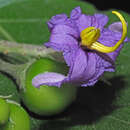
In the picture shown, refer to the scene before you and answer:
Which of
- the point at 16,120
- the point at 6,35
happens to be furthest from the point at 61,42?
the point at 6,35

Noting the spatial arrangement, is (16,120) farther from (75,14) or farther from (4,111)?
(75,14)

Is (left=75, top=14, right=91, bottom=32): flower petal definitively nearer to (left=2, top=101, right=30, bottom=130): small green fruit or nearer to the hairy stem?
(left=2, top=101, right=30, bottom=130): small green fruit

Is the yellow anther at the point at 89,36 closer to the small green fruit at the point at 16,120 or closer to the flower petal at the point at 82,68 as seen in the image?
the flower petal at the point at 82,68

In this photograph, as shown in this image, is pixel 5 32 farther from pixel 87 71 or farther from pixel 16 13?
pixel 87 71

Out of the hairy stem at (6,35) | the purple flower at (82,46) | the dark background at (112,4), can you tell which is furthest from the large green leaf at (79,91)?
the dark background at (112,4)

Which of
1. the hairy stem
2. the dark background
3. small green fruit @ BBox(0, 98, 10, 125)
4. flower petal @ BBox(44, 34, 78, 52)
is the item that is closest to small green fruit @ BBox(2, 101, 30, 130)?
small green fruit @ BBox(0, 98, 10, 125)
